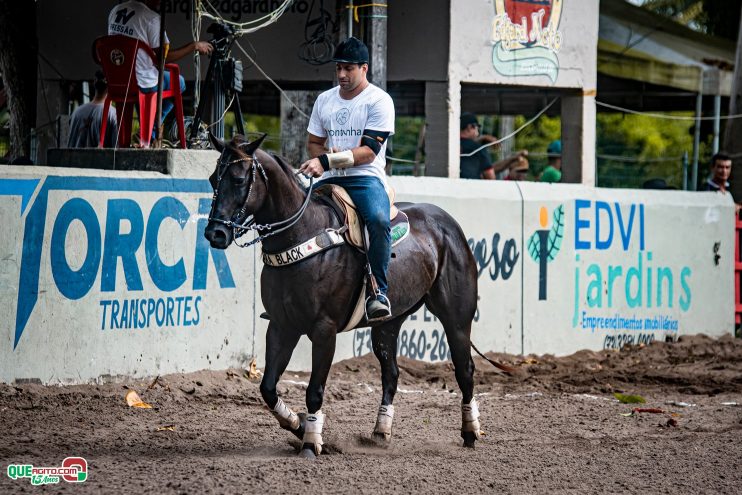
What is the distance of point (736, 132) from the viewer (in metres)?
19.0

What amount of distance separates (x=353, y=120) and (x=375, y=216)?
0.75m

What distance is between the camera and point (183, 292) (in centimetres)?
1073

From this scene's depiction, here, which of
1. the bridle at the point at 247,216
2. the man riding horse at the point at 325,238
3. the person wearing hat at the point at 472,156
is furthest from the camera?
the person wearing hat at the point at 472,156

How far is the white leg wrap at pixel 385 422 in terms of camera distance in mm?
8625

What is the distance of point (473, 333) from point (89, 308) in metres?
5.39

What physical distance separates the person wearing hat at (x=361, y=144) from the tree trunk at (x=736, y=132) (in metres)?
12.2

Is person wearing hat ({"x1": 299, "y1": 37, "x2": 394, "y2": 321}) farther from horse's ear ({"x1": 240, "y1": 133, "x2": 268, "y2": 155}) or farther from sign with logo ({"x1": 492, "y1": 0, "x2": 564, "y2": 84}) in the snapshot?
sign with logo ({"x1": 492, "y1": 0, "x2": 564, "y2": 84})

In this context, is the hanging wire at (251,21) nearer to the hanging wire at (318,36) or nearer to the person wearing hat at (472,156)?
the hanging wire at (318,36)

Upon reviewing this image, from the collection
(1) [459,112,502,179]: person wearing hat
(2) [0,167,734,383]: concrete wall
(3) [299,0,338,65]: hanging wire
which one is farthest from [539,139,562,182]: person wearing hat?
(3) [299,0,338,65]: hanging wire

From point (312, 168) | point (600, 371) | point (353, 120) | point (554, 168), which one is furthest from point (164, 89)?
point (554, 168)

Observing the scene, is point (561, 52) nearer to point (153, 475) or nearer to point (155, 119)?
point (155, 119)

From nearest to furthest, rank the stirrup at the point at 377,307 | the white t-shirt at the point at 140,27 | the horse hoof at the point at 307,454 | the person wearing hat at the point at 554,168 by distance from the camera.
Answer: the horse hoof at the point at 307,454
the stirrup at the point at 377,307
the white t-shirt at the point at 140,27
the person wearing hat at the point at 554,168

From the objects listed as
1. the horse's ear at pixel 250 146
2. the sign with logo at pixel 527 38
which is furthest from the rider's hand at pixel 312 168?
the sign with logo at pixel 527 38

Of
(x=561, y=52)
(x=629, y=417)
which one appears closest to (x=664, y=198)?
(x=561, y=52)
